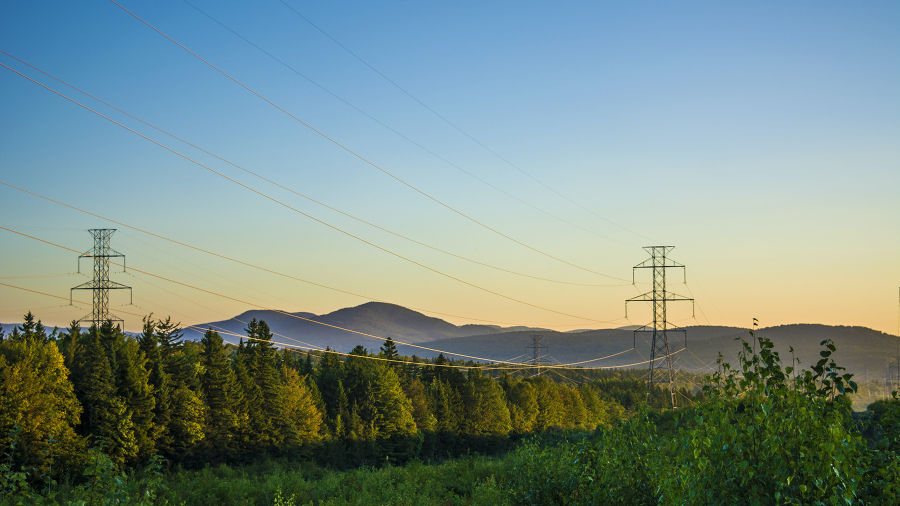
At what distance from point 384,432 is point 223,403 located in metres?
27.7

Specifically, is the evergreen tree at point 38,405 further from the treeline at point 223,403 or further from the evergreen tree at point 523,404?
the evergreen tree at point 523,404

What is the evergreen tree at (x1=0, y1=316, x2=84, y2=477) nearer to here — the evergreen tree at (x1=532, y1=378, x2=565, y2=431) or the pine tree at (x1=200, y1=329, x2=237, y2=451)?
the pine tree at (x1=200, y1=329, x2=237, y2=451)

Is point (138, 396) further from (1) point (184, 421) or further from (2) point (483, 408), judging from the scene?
(2) point (483, 408)

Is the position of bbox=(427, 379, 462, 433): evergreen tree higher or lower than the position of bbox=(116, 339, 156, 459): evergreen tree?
lower

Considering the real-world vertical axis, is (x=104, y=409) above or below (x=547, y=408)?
above

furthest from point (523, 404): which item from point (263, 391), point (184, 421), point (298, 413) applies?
point (184, 421)

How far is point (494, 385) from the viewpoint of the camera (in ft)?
391

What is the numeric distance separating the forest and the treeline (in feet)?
0.70

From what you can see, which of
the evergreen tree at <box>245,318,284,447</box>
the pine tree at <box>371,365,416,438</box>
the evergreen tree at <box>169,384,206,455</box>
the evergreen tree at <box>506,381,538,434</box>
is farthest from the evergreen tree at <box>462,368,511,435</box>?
the evergreen tree at <box>169,384,206,455</box>

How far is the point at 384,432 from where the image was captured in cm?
9775

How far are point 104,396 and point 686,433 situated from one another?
65010 millimetres

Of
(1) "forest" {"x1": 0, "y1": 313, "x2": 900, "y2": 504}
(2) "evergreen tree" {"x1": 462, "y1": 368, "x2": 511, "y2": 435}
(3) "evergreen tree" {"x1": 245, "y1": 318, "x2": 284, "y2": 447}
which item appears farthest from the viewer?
(2) "evergreen tree" {"x1": 462, "y1": 368, "x2": 511, "y2": 435}

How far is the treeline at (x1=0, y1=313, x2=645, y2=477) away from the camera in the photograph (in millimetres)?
58375

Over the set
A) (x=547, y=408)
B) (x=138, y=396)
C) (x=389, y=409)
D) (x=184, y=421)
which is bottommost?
(x=547, y=408)
